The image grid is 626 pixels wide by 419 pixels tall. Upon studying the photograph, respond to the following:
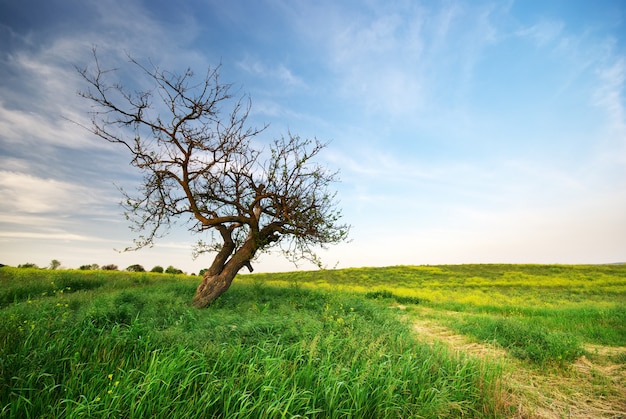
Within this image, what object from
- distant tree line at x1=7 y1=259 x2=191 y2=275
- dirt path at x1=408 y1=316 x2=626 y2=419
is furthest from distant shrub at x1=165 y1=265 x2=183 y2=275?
dirt path at x1=408 y1=316 x2=626 y2=419

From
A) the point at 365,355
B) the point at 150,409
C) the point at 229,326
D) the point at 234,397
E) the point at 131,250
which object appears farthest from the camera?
the point at 131,250

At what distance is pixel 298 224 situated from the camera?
12836 millimetres

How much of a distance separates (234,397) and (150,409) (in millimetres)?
986

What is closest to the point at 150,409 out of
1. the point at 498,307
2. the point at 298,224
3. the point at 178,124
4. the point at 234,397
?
the point at 234,397

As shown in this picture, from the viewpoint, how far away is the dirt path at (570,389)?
5364 mm

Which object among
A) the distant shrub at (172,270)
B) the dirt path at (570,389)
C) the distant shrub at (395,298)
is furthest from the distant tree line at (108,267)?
the dirt path at (570,389)

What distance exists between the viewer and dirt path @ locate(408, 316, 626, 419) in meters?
5.36

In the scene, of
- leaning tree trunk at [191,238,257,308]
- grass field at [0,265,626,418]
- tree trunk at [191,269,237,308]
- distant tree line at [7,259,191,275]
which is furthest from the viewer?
distant tree line at [7,259,191,275]

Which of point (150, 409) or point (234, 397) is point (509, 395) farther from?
point (150, 409)

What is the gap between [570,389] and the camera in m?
6.28

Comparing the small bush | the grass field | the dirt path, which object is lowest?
the dirt path

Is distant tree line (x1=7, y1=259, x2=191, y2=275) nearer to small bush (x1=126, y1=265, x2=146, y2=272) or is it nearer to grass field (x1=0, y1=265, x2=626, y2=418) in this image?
small bush (x1=126, y1=265, x2=146, y2=272)

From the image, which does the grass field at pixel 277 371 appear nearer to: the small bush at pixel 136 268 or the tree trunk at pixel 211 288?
the tree trunk at pixel 211 288

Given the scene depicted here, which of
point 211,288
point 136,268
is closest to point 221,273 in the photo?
point 211,288
